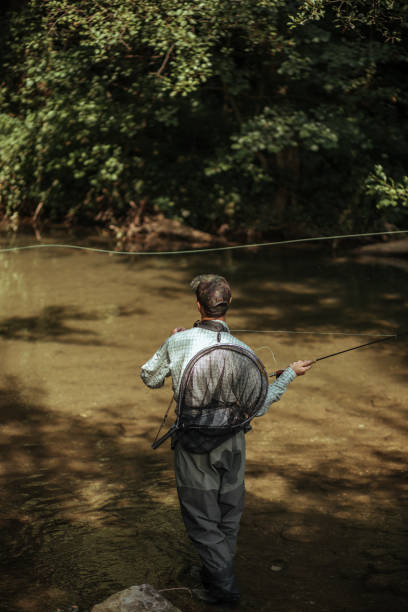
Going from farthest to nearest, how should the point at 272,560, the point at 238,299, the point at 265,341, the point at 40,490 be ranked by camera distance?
the point at 238,299 → the point at 265,341 → the point at 40,490 → the point at 272,560

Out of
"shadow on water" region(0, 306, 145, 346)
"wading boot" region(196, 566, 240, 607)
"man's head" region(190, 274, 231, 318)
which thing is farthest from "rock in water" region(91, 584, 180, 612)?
"shadow on water" region(0, 306, 145, 346)

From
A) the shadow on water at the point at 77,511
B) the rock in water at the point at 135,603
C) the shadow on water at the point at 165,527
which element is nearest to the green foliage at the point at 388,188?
the shadow on water at the point at 165,527

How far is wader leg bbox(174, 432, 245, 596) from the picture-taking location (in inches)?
126

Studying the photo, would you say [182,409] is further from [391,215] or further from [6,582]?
[391,215]

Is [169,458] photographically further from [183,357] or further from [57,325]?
[57,325]

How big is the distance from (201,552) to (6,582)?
1021mm

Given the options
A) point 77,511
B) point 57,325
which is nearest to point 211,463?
point 77,511

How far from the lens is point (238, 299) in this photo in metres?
9.80

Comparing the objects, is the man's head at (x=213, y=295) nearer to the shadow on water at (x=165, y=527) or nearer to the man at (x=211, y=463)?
the man at (x=211, y=463)

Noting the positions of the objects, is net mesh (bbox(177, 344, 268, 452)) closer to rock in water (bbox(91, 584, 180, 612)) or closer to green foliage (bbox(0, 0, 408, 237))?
rock in water (bbox(91, 584, 180, 612))

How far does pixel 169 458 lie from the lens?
5164 mm

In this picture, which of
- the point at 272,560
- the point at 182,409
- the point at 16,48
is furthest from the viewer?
the point at 16,48

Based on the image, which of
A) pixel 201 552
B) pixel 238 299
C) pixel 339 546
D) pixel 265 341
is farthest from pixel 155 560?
pixel 238 299

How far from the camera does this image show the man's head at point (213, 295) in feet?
10.4
